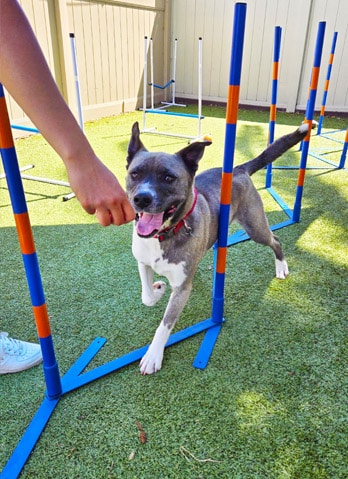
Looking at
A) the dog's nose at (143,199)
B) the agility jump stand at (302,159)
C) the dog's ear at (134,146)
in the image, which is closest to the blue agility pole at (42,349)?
the dog's nose at (143,199)

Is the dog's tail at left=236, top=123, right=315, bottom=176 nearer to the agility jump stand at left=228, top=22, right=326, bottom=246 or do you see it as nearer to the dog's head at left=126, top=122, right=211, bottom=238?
the agility jump stand at left=228, top=22, right=326, bottom=246

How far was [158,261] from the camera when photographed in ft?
7.04

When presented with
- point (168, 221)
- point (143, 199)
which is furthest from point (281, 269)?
point (143, 199)

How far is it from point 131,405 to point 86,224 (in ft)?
7.42

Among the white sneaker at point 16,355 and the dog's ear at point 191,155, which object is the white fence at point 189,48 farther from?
the white sneaker at point 16,355

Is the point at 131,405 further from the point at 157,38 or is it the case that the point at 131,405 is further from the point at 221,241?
the point at 157,38

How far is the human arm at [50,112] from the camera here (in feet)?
2.65

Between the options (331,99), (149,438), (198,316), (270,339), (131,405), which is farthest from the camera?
(331,99)

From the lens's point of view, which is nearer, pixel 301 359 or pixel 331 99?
pixel 301 359

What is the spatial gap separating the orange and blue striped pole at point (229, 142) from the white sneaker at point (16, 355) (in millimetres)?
1101

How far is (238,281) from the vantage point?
296cm

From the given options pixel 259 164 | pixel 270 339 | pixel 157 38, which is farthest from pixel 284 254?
pixel 157 38

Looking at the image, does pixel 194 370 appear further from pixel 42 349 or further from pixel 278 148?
pixel 278 148

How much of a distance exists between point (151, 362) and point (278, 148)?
181cm
